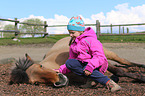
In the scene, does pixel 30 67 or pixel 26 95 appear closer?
pixel 26 95

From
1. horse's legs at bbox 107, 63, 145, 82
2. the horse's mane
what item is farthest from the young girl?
horse's legs at bbox 107, 63, 145, 82

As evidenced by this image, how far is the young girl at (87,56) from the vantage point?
2.39 m

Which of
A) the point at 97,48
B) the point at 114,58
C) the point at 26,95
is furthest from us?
the point at 114,58

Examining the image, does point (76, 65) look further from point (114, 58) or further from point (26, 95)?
point (114, 58)

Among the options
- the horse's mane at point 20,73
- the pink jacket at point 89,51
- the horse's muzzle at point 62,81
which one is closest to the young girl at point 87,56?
the pink jacket at point 89,51

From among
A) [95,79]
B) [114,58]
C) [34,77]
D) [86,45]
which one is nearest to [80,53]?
[86,45]

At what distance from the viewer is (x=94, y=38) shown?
2.60 meters

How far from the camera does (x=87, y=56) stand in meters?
2.51

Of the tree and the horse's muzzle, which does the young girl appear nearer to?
the horse's muzzle

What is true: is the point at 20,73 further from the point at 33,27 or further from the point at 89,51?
the point at 33,27

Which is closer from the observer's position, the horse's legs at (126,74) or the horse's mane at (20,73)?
the horse's mane at (20,73)

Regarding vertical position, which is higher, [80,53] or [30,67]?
[80,53]

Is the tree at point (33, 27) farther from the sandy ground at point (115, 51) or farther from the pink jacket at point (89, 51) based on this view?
the pink jacket at point (89, 51)

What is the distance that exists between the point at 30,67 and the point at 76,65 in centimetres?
66
